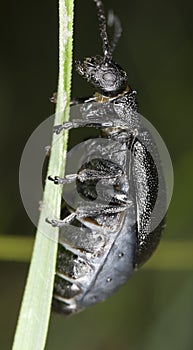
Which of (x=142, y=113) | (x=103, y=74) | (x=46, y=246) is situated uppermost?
(x=103, y=74)

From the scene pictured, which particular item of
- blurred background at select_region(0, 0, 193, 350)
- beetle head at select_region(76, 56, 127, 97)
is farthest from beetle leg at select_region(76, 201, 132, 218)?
blurred background at select_region(0, 0, 193, 350)

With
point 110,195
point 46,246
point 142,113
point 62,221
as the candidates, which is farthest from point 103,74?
point 142,113

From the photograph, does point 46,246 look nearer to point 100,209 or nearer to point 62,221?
point 62,221

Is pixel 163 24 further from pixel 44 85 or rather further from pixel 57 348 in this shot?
pixel 57 348

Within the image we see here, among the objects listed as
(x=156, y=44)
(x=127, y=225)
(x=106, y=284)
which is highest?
(x=156, y=44)

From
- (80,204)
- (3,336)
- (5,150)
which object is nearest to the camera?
(80,204)

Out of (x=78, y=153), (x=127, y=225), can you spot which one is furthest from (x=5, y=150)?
(x=127, y=225)

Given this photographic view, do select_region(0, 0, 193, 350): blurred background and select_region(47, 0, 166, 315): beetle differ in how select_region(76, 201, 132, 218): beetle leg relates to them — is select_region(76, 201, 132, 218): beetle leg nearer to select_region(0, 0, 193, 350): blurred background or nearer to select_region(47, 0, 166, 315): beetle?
select_region(47, 0, 166, 315): beetle
